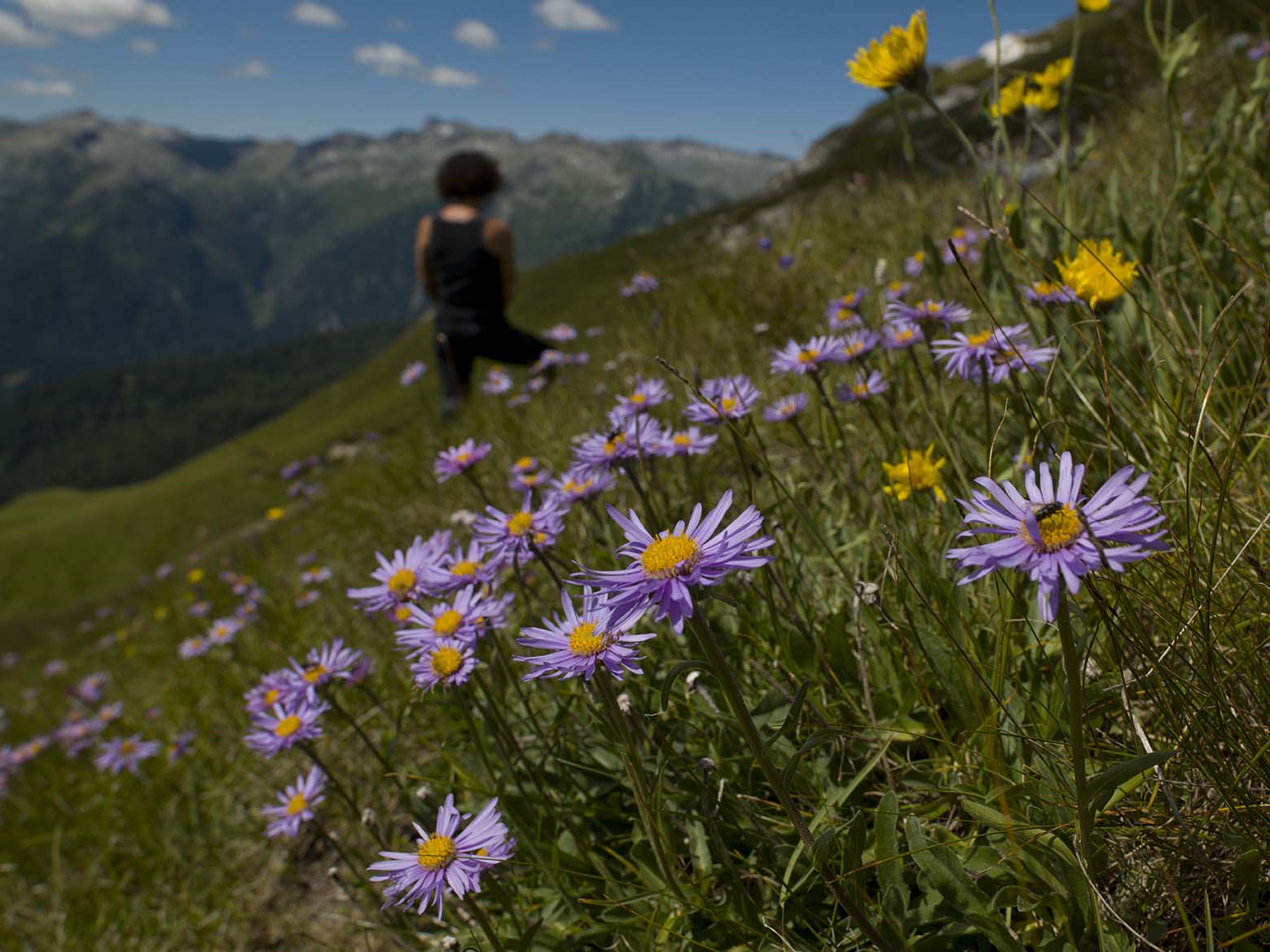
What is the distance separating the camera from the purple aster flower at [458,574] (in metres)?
1.76

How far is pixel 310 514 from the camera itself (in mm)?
8438

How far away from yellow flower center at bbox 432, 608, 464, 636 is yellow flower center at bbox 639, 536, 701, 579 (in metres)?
0.74

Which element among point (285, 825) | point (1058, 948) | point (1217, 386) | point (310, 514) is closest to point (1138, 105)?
point (1217, 386)

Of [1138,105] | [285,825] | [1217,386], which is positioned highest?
[1138,105]

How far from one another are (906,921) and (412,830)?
5.82ft

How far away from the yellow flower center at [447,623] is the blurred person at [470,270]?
6235mm

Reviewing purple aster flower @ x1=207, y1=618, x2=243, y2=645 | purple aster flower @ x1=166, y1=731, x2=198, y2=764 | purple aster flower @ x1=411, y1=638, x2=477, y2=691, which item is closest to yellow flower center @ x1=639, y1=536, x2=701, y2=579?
purple aster flower @ x1=411, y1=638, x2=477, y2=691

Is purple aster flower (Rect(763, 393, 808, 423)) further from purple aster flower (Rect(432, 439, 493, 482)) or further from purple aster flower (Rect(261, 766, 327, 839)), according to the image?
purple aster flower (Rect(261, 766, 327, 839))

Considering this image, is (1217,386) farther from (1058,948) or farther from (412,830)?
(412,830)

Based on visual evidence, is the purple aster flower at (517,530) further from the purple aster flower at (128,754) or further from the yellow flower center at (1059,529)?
the purple aster flower at (128,754)

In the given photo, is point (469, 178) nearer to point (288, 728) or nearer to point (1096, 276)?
point (288, 728)

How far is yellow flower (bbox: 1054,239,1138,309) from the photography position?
1.81 meters

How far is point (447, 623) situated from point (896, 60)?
1877mm

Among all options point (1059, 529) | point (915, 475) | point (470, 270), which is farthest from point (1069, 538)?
point (470, 270)
